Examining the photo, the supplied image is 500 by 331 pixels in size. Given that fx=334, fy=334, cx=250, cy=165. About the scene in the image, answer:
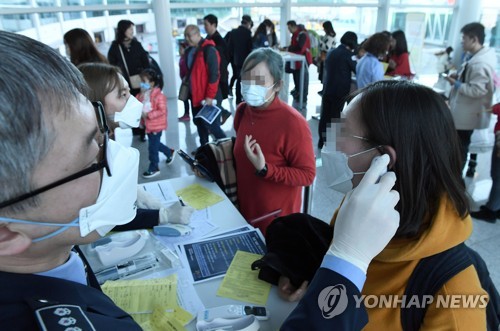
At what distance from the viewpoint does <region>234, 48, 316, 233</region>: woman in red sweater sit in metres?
1.77

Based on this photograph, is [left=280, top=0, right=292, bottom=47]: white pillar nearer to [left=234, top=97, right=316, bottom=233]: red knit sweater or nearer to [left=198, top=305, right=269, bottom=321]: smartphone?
[left=234, top=97, right=316, bottom=233]: red knit sweater

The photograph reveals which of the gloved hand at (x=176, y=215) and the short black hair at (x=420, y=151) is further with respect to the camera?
the gloved hand at (x=176, y=215)

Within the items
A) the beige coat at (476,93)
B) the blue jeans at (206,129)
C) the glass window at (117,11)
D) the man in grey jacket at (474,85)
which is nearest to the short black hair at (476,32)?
the man in grey jacket at (474,85)

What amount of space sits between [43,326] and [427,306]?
81 centimetres

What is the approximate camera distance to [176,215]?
4.89ft

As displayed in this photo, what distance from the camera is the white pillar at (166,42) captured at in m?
5.97

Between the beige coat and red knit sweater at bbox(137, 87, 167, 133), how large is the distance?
114 inches

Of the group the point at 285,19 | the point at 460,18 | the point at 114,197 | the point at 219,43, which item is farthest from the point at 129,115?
the point at 460,18

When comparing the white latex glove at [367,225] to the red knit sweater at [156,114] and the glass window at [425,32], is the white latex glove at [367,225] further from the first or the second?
the glass window at [425,32]

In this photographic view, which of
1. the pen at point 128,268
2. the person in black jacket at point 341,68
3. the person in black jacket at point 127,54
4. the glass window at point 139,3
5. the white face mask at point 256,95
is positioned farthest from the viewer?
the glass window at point 139,3

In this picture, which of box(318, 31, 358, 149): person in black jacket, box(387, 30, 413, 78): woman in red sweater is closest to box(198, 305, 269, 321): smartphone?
box(318, 31, 358, 149): person in black jacket

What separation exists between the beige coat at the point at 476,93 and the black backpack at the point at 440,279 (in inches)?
104

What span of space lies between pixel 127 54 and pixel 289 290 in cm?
406

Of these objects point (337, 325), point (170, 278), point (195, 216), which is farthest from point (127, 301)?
point (337, 325)
